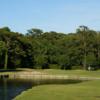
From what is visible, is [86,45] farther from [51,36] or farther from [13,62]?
[51,36]

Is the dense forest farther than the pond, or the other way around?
the dense forest

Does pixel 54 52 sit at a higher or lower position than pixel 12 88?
higher

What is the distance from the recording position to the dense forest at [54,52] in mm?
123500

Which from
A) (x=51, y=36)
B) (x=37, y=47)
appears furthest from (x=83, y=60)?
(x=51, y=36)

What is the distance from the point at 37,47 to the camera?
132 m

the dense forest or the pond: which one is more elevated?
the dense forest

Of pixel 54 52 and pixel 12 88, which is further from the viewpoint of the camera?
A: pixel 54 52

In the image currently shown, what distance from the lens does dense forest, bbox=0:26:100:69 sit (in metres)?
124

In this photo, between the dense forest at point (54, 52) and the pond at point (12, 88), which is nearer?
the pond at point (12, 88)

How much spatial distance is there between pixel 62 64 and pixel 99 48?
48.6 ft

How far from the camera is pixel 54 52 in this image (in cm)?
13112

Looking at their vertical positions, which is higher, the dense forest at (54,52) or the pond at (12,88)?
the dense forest at (54,52)

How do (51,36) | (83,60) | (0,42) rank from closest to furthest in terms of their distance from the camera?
(0,42), (83,60), (51,36)

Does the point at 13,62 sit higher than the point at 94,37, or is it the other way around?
the point at 94,37
